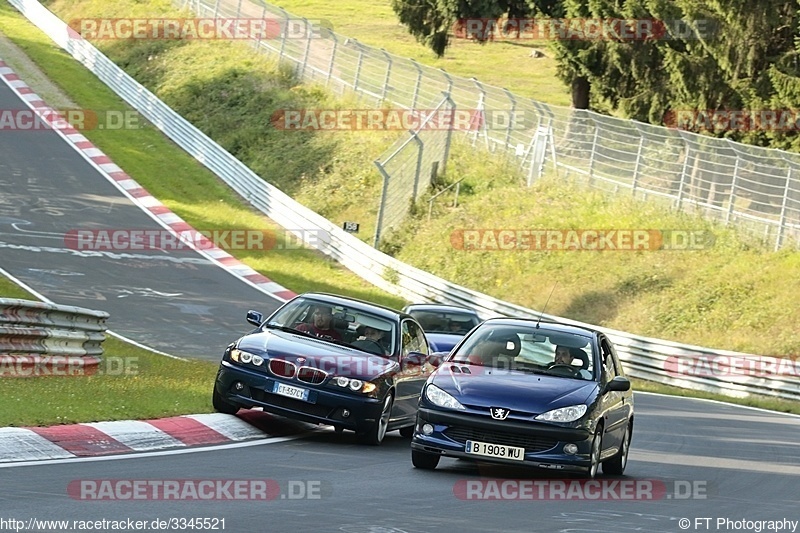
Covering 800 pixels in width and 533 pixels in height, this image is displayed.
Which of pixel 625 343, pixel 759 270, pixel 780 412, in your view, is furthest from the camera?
pixel 759 270

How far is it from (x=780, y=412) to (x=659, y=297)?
29.3 ft

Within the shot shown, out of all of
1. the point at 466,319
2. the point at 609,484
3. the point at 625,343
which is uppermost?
the point at 609,484

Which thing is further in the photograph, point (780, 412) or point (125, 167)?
point (125, 167)

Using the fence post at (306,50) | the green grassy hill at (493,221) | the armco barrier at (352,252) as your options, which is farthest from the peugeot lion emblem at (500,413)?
the fence post at (306,50)

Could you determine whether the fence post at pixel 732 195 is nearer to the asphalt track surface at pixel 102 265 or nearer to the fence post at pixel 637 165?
the fence post at pixel 637 165

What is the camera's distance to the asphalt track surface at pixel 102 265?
24688mm

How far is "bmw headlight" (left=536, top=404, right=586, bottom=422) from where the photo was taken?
441 inches

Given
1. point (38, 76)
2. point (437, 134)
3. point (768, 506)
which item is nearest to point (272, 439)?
point (768, 506)

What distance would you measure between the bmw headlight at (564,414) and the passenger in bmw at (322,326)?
3436 mm

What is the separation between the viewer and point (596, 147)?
125 feet

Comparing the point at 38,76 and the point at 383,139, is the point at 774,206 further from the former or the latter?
the point at 38,76

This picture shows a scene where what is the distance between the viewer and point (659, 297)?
1314 inches

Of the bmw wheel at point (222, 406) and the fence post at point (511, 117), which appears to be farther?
the fence post at point (511, 117)

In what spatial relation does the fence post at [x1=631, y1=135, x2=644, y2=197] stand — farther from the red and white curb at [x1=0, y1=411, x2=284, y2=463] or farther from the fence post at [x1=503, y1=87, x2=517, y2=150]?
the red and white curb at [x1=0, y1=411, x2=284, y2=463]
